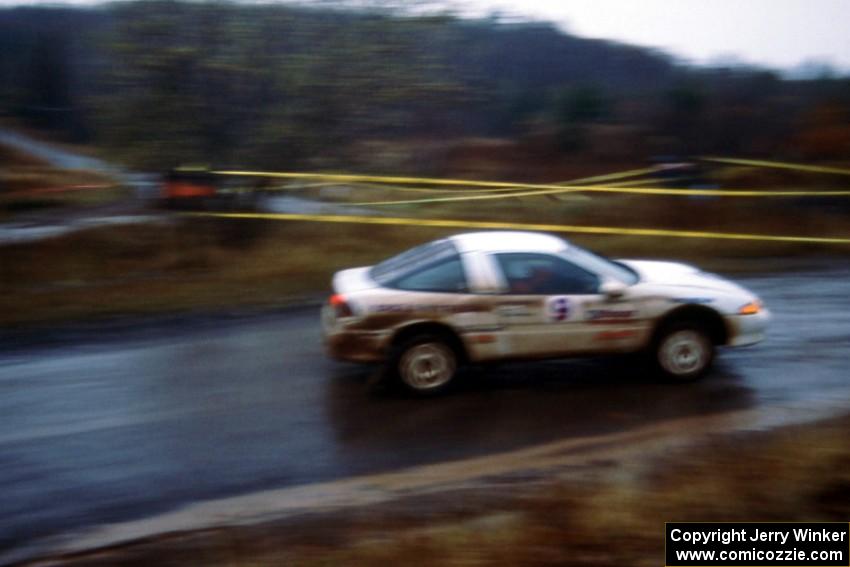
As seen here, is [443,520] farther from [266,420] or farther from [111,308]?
[111,308]

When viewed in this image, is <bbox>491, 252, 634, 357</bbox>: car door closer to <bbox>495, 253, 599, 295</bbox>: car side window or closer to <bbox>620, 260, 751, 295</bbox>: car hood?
<bbox>495, 253, 599, 295</bbox>: car side window

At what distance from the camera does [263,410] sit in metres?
8.37

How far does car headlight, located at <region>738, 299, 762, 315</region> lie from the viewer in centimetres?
863

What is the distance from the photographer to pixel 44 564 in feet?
18.7

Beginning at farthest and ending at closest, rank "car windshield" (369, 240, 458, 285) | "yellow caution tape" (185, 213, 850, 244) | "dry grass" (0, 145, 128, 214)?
"dry grass" (0, 145, 128, 214)
"yellow caution tape" (185, 213, 850, 244)
"car windshield" (369, 240, 458, 285)

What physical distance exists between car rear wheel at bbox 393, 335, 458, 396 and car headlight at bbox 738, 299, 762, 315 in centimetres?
265

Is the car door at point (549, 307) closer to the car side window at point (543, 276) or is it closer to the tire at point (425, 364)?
the car side window at point (543, 276)

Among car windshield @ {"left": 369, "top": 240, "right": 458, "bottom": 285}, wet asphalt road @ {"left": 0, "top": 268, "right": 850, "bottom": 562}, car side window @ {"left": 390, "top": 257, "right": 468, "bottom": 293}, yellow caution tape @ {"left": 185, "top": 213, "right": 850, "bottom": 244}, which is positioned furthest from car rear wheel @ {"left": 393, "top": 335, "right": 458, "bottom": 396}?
yellow caution tape @ {"left": 185, "top": 213, "right": 850, "bottom": 244}

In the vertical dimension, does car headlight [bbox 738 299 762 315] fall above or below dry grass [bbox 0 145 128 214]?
below

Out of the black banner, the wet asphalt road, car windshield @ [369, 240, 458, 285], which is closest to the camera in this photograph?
the black banner

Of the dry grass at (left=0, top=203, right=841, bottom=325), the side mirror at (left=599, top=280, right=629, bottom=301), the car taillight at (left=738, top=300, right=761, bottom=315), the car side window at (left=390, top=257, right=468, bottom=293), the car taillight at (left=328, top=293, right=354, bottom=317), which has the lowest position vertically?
the car taillight at (left=738, top=300, right=761, bottom=315)

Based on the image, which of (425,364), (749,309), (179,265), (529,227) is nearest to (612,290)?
(749,309)

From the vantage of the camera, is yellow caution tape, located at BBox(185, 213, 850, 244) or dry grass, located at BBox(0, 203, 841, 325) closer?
dry grass, located at BBox(0, 203, 841, 325)

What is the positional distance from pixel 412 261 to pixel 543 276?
126 cm
